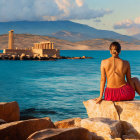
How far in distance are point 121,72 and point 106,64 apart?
0.33m

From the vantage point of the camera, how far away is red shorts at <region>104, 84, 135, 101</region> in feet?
17.2

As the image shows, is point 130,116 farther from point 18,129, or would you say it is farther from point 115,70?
point 18,129

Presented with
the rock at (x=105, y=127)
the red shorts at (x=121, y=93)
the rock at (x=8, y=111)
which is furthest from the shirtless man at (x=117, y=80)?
the rock at (x=8, y=111)

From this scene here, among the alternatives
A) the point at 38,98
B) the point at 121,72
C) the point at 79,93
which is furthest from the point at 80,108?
the point at 121,72

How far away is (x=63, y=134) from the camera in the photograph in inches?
147

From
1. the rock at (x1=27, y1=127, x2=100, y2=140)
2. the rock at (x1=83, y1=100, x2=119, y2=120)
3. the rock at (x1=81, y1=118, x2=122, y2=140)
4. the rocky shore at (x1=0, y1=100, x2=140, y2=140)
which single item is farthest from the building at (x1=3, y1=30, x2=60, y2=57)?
the rock at (x1=27, y1=127, x2=100, y2=140)

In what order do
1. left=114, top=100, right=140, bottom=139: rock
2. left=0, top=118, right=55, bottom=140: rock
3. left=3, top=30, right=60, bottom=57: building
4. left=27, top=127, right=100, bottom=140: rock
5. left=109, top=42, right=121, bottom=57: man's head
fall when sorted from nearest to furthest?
left=27, top=127, right=100, bottom=140: rock, left=0, top=118, right=55, bottom=140: rock, left=114, top=100, right=140, bottom=139: rock, left=109, top=42, right=121, bottom=57: man's head, left=3, top=30, right=60, bottom=57: building

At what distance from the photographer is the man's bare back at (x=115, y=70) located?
530 centimetres

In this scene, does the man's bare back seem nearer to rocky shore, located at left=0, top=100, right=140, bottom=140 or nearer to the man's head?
the man's head

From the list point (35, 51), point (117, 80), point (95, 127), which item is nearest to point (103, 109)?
point (117, 80)

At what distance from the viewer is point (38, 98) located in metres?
17.2

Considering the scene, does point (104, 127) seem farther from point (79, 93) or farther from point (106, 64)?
point (79, 93)

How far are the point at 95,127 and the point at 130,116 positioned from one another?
80cm

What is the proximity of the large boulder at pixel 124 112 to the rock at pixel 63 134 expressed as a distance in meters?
0.84
